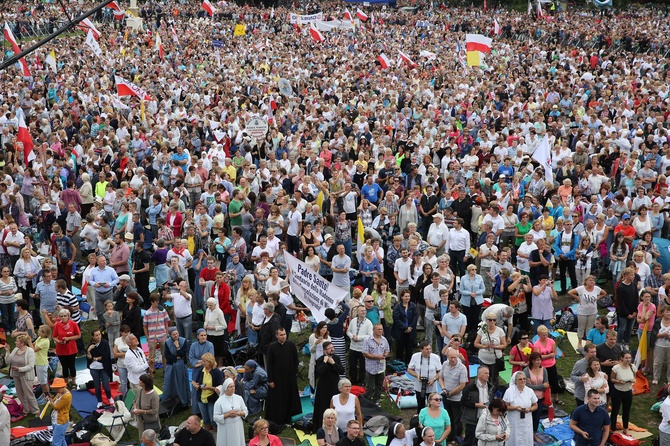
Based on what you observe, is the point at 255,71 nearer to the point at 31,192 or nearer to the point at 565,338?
the point at 31,192

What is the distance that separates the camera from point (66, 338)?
41.4 feet

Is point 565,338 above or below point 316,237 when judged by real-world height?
below

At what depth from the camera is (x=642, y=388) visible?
41.8 feet

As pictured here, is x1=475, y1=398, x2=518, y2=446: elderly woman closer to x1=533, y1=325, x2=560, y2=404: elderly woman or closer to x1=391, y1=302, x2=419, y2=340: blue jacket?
x1=533, y1=325, x2=560, y2=404: elderly woman

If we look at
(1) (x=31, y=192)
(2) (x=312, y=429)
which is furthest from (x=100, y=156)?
(2) (x=312, y=429)

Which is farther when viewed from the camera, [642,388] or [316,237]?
[316,237]

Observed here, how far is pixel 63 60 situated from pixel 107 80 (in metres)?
5.05

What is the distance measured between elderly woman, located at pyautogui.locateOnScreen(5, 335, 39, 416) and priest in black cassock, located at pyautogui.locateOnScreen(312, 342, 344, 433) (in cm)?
380

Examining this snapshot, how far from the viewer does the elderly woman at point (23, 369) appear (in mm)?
12047

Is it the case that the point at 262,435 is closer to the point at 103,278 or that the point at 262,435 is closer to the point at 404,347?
the point at 404,347

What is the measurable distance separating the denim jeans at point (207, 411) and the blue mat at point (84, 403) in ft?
5.52

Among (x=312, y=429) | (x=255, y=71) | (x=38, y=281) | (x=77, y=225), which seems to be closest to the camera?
(x=312, y=429)

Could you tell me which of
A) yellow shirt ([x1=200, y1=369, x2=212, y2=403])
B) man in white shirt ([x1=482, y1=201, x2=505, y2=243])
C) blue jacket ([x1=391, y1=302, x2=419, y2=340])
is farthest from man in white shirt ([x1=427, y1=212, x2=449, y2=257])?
yellow shirt ([x1=200, y1=369, x2=212, y2=403])

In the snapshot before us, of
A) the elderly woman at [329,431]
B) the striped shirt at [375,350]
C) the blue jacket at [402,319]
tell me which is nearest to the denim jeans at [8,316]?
the striped shirt at [375,350]
